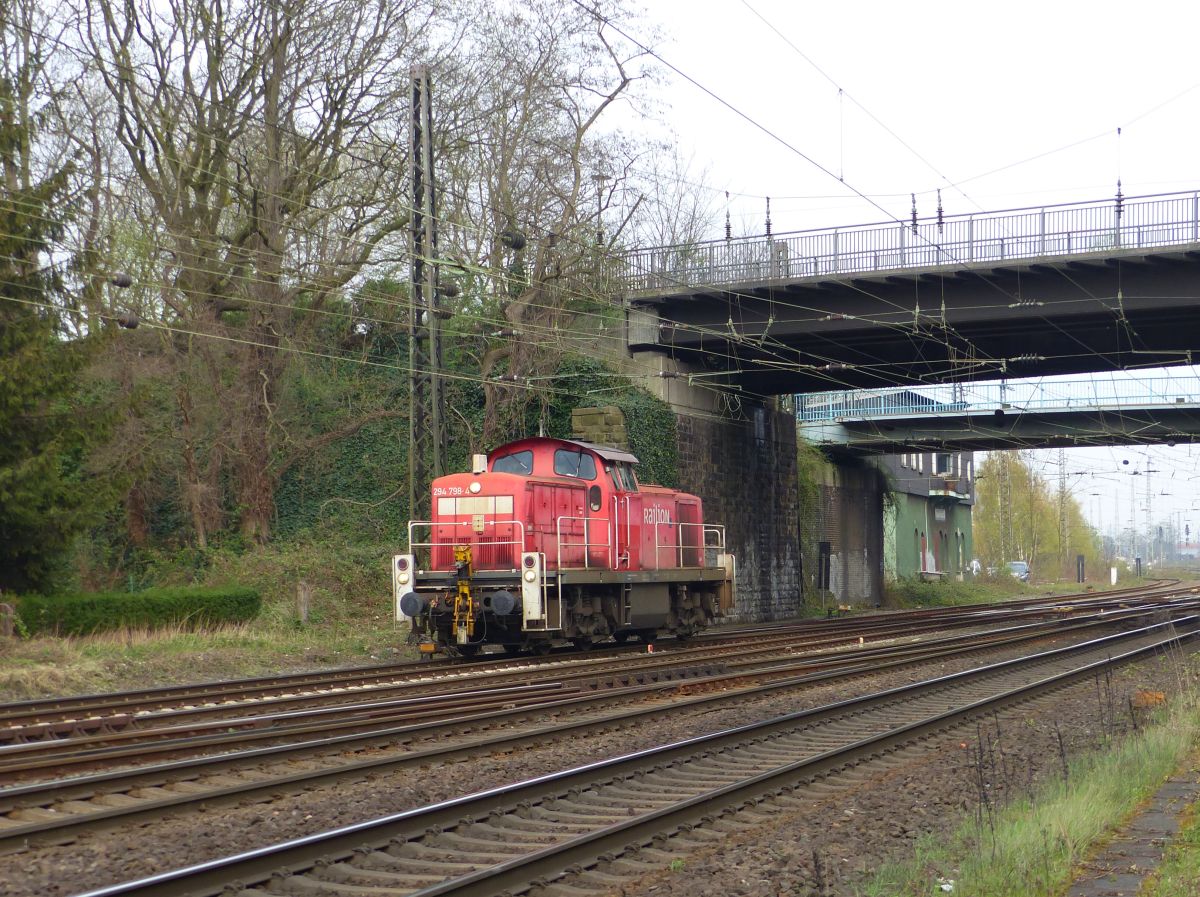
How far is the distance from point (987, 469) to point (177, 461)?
6210 centimetres

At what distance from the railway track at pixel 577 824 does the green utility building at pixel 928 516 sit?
41335mm

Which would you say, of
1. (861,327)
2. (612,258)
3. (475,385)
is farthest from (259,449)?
(861,327)

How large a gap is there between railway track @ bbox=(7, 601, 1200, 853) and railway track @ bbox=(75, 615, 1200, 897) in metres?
1.46

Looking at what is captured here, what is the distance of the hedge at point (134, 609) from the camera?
19.1m

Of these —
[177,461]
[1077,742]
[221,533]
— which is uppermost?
[177,461]

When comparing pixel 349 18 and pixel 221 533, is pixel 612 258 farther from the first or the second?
pixel 221 533

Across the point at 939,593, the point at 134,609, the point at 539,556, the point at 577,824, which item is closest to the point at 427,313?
the point at 539,556

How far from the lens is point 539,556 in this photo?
1797 cm

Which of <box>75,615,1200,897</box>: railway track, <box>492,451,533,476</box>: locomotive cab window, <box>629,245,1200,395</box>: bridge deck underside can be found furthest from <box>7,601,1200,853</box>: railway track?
<box>629,245,1200,395</box>: bridge deck underside

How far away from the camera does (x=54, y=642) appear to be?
59.1 ft

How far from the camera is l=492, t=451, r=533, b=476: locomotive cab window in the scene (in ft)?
66.3

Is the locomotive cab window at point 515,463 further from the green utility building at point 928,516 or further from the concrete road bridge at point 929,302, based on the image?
the green utility building at point 928,516

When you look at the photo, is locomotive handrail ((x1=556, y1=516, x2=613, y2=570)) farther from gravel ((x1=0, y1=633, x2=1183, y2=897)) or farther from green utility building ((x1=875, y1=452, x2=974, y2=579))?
green utility building ((x1=875, y1=452, x2=974, y2=579))

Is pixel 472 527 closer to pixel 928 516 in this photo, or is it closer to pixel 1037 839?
pixel 1037 839
